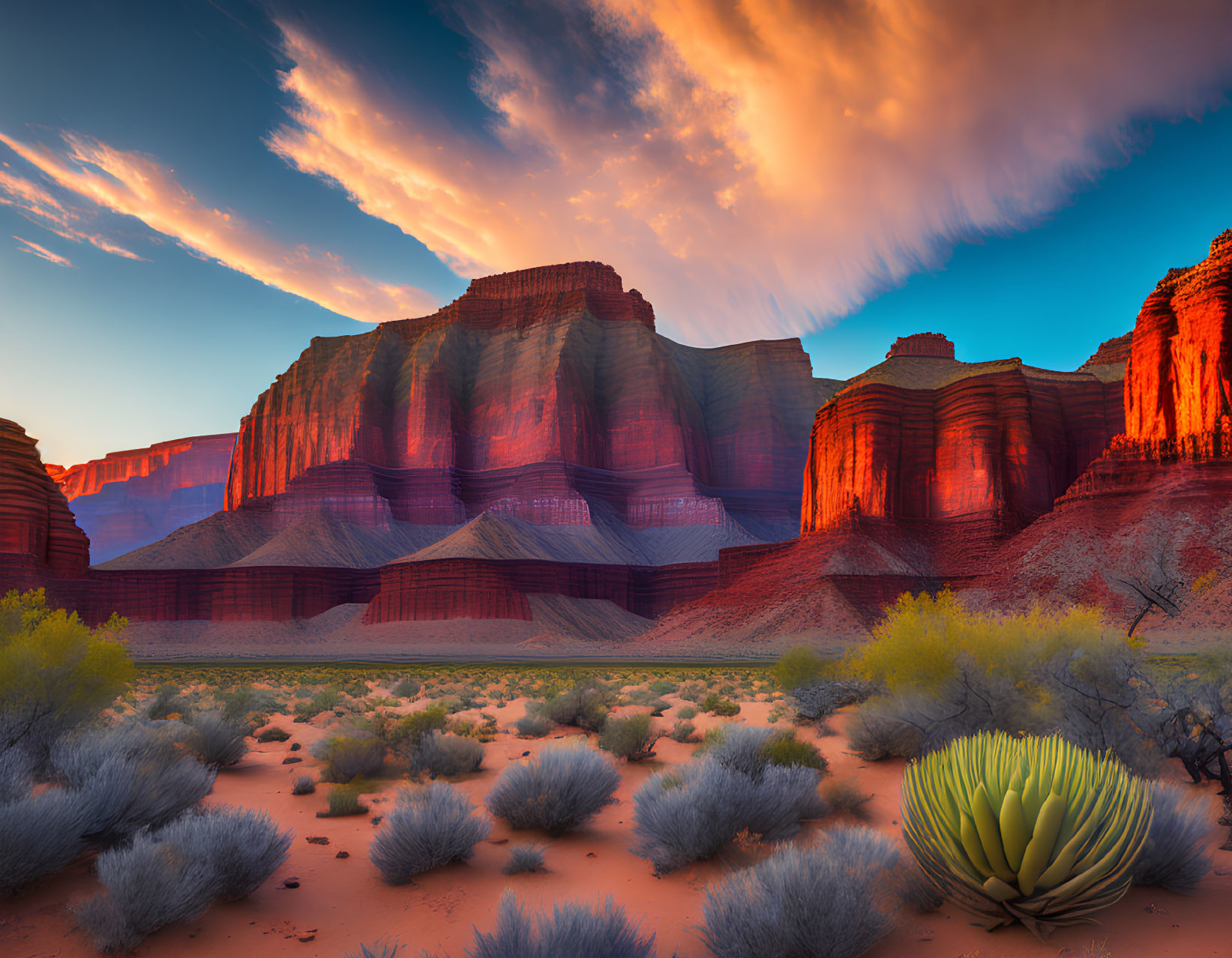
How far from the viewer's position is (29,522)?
59938 millimetres

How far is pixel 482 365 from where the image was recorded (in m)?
109

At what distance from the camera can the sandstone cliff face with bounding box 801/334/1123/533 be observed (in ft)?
176

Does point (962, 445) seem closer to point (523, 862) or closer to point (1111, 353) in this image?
point (1111, 353)

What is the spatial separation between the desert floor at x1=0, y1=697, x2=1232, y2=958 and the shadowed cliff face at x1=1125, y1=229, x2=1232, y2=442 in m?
43.9

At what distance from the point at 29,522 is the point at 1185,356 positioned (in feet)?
279

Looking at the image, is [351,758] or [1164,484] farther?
[1164,484]

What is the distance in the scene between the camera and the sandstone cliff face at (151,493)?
15500 cm

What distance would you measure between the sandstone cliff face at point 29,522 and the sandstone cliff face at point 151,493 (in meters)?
95.9

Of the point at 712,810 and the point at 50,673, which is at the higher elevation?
the point at 50,673

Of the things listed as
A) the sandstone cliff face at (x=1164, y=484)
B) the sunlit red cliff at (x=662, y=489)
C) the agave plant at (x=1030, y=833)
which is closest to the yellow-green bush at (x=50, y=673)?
the agave plant at (x=1030, y=833)

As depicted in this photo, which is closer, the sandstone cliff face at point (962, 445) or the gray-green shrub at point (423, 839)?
the gray-green shrub at point (423, 839)

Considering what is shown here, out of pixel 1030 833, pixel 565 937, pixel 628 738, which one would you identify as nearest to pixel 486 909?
pixel 565 937

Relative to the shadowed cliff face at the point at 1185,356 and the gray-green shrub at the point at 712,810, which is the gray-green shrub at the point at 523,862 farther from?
the shadowed cliff face at the point at 1185,356

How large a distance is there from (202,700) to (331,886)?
12.6 metres
